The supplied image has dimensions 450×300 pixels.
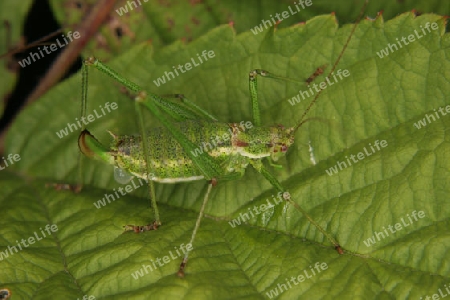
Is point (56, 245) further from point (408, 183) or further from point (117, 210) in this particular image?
point (408, 183)

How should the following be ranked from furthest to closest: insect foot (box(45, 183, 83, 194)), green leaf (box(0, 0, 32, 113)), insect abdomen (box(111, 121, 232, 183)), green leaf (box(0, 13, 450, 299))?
1. green leaf (box(0, 0, 32, 113))
2. insect foot (box(45, 183, 83, 194))
3. insect abdomen (box(111, 121, 232, 183))
4. green leaf (box(0, 13, 450, 299))

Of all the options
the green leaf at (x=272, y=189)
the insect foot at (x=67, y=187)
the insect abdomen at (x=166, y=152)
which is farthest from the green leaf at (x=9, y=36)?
the insect abdomen at (x=166, y=152)

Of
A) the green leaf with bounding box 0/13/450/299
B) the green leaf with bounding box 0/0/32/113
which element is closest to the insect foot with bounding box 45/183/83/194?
the green leaf with bounding box 0/13/450/299

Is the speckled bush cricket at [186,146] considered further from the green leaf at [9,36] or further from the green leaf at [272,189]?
the green leaf at [9,36]

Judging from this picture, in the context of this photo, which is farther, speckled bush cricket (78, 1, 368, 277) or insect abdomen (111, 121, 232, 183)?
insect abdomen (111, 121, 232, 183)

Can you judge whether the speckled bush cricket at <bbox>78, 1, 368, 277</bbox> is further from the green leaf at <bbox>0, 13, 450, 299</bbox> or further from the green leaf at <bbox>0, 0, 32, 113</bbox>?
the green leaf at <bbox>0, 0, 32, 113</bbox>

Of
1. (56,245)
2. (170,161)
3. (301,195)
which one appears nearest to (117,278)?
(56,245)

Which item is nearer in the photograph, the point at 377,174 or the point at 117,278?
the point at 117,278

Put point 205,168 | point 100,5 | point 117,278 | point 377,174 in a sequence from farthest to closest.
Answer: point 100,5
point 205,168
point 377,174
point 117,278
